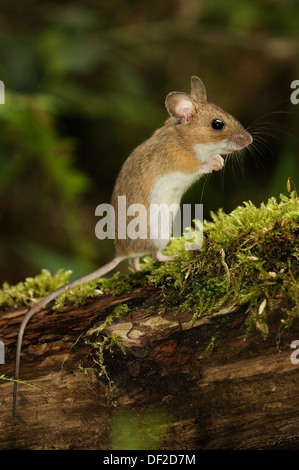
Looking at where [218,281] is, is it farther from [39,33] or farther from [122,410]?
[39,33]

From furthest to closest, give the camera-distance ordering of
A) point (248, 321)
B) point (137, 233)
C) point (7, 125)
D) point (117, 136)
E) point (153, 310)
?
point (117, 136), point (7, 125), point (137, 233), point (153, 310), point (248, 321)

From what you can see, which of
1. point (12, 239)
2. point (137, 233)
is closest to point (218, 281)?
point (137, 233)

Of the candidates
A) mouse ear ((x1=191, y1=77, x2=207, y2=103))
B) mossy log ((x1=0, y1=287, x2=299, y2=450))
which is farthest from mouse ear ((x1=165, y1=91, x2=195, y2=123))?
mossy log ((x1=0, y1=287, x2=299, y2=450))

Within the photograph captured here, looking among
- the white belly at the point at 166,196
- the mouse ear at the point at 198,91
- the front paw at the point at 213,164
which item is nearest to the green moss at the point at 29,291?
the white belly at the point at 166,196

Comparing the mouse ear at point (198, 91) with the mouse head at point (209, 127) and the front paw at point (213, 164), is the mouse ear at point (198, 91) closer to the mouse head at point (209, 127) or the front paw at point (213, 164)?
the mouse head at point (209, 127)

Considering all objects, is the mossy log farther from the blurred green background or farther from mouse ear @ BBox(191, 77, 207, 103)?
the blurred green background

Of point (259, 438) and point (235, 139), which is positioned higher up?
point (235, 139)

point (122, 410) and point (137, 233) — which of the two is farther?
point (137, 233)

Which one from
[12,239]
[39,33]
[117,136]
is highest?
[39,33]
